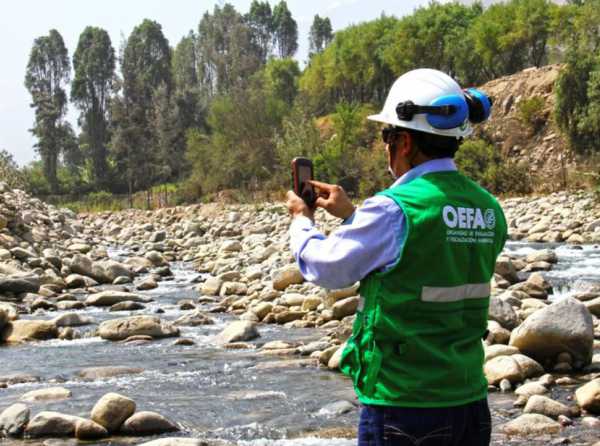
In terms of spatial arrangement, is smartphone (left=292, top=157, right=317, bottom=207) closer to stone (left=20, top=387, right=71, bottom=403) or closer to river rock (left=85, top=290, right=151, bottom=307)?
stone (left=20, top=387, right=71, bottom=403)

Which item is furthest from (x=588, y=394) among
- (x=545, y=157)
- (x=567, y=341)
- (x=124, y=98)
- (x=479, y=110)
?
(x=124, y=98)

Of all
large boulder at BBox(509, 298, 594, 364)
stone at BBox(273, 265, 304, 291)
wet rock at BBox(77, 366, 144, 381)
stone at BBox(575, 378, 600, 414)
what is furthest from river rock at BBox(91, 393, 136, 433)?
stone at BBox(273, 265, 304, 291)

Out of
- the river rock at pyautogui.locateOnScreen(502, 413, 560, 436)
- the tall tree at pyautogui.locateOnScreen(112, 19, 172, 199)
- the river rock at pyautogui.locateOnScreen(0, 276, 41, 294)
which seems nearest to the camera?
the river rock at pyautogui.locateOnScreen(502, 413, 560, 436)

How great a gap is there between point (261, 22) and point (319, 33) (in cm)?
682

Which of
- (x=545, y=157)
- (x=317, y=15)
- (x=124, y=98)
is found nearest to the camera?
(x=545, y=157)

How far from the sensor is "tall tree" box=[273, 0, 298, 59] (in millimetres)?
85000

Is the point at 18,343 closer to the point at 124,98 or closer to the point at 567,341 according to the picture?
the point at 567,341

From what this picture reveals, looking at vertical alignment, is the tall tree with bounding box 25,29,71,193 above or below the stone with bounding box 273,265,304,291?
above

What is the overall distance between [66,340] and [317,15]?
3231 inches

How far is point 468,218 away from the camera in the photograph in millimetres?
1976

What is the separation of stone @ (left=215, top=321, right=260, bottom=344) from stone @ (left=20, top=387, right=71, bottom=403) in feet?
8.37

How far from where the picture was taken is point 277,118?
4475 cm

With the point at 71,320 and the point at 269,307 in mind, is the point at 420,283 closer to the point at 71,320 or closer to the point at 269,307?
the point at 269,307

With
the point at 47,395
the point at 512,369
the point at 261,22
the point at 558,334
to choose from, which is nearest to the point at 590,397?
the point at 512,369
